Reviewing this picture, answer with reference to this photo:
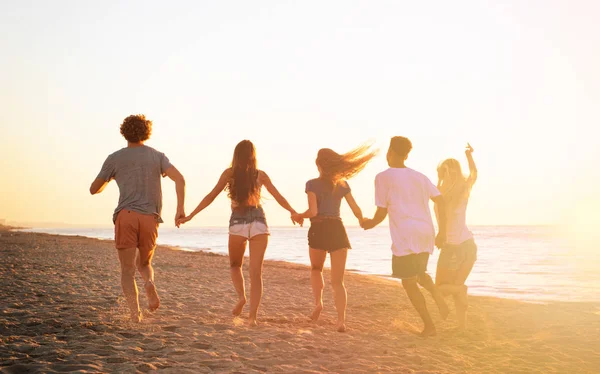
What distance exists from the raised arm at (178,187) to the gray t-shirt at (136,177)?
132 mm

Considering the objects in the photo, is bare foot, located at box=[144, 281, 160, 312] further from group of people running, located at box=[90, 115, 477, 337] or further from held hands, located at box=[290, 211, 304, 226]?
held hands, located at box=[290, 211, 304, 226]

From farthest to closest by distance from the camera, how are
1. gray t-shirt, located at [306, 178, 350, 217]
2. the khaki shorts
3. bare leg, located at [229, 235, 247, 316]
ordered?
gray t-shirt, located at [306, 178, 350, 217] < bare leg, located at [229, 235, 247, 316] < the khaki shorts

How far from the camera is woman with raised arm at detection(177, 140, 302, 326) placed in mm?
6012

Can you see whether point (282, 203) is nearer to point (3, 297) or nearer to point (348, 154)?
point (348, 154)

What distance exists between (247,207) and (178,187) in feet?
2.64

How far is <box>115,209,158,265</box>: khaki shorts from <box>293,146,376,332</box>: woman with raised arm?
1704 mm

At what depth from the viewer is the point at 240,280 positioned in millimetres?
6285

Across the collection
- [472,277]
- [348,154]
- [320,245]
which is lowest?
[472,277]

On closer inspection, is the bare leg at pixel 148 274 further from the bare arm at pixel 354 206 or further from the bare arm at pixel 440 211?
the bare arm at pixel 440 211

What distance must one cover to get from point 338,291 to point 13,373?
11.2 ft

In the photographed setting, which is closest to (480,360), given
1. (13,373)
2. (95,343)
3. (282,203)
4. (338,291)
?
(338,291)

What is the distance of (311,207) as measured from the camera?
6.26m

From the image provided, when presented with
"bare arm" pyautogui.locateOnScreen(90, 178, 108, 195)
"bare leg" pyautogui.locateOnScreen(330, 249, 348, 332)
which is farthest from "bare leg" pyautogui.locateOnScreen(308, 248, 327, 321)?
"bare arm" pyautogui.locateOnScreen(90, 178, 108, 195)

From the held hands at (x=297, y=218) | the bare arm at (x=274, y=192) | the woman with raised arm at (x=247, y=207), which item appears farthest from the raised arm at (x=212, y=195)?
the held hands at (x=297, y=218)
